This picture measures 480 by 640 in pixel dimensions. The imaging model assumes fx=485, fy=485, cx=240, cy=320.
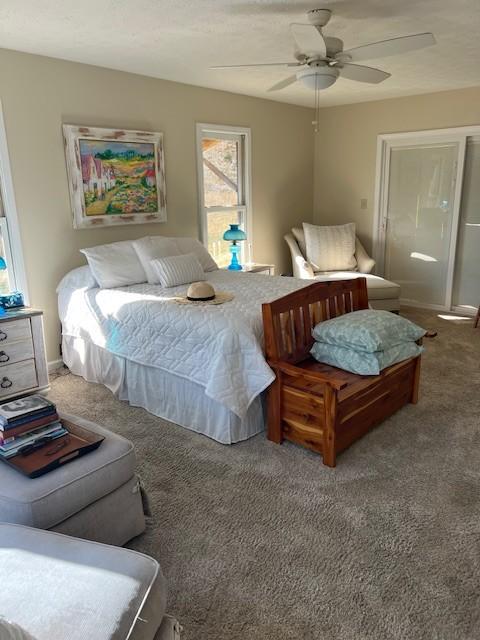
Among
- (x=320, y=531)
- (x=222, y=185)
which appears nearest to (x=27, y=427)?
(x=320, y=531)

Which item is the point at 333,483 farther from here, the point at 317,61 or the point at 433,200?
the point at 433,200

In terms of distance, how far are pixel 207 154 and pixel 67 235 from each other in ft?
6.01

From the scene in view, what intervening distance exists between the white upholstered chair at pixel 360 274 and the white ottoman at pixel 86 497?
136 inches

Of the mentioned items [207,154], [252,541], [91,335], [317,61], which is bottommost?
[252,541]

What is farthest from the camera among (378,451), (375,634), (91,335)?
(91,335)

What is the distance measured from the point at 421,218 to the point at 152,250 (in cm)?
338

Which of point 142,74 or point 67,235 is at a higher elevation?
point 142,74

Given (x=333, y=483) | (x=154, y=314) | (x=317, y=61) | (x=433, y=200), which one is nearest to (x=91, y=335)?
(x=154, y=314)

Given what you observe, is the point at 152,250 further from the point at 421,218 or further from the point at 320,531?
the point at 421,218

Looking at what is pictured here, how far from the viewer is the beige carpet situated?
65.7 inches

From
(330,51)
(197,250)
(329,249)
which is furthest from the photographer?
(329,249)

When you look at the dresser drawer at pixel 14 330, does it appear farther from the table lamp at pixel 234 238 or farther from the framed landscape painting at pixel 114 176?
the table lamp at pixel 234 238

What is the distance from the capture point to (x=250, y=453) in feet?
8.88

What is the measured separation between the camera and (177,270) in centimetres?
378
